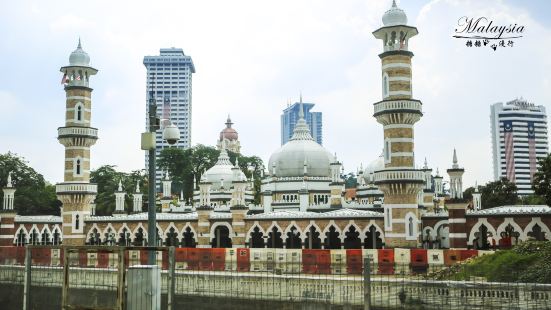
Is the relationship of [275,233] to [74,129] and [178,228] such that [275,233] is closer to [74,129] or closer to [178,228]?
[178,228]

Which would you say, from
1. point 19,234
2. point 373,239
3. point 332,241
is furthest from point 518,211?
point 19,234

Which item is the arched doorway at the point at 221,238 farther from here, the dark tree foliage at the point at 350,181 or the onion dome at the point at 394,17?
the dark tree foliage at the point at 350,181

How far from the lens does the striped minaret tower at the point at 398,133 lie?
33750mm

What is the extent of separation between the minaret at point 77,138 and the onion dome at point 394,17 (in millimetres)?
21081

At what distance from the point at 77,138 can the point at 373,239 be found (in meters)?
21.5

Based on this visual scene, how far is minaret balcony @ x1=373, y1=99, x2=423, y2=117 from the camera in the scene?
34.2 metres

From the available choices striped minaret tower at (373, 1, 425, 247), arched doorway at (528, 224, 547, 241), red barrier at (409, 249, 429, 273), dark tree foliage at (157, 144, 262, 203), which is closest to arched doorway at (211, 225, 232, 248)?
striped minaret tower at (373, 1, 425, 247)

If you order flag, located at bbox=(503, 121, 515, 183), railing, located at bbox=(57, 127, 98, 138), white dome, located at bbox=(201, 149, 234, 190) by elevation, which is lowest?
white dome, located at bbox=(201, 149, 234, 190)

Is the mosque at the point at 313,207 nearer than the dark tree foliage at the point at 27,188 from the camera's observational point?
Yes

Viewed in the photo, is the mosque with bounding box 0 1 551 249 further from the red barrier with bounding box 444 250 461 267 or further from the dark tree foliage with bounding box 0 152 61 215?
the dark tree foliage with bounding box 0 152 61 215

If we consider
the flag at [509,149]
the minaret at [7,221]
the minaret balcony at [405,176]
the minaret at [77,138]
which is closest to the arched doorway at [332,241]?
the minaret balcony at [405,176]

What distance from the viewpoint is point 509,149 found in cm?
13025

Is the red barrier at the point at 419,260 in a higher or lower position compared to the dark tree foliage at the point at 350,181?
lower

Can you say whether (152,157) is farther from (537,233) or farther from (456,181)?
(537,233)
